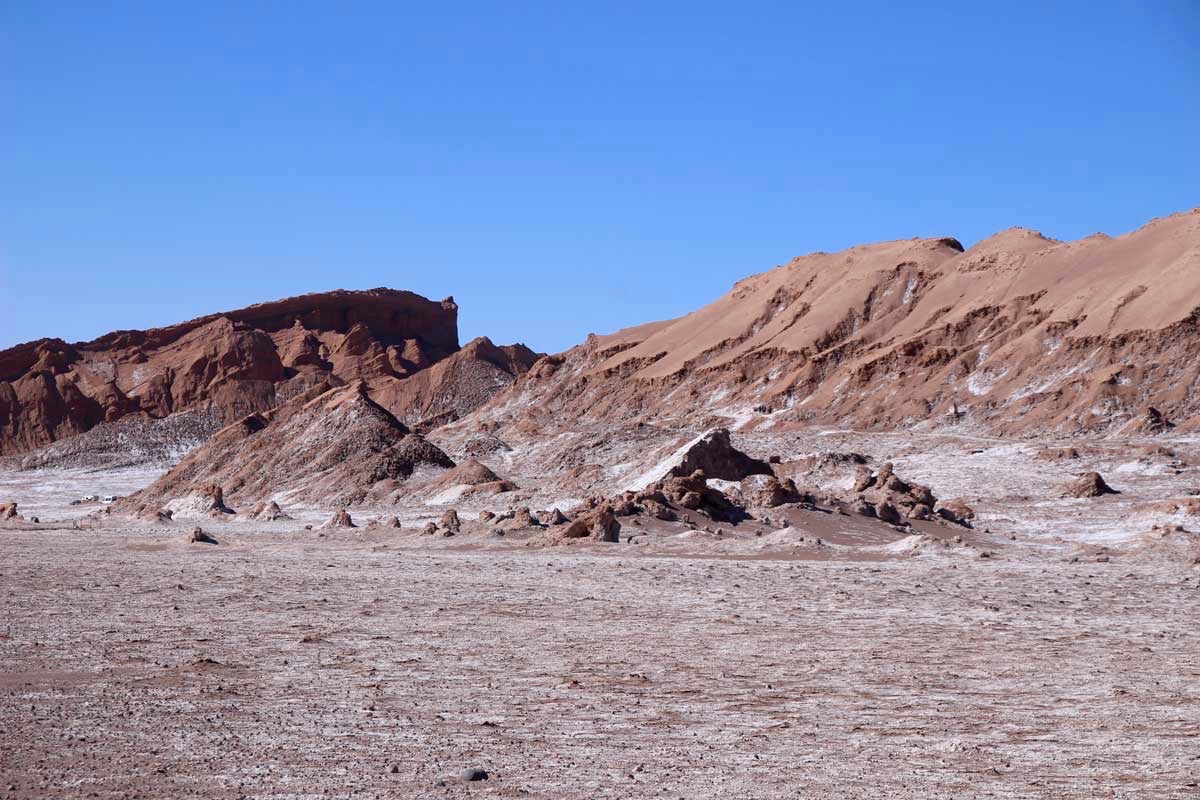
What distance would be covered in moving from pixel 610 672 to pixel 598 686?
67 centimetres

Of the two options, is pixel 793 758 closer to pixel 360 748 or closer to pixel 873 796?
pixel 873 796

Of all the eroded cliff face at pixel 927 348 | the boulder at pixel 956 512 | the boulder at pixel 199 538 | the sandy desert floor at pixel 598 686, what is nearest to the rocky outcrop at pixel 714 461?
the boulder at pixel 956 512

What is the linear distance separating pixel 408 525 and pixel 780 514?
7.98 meters

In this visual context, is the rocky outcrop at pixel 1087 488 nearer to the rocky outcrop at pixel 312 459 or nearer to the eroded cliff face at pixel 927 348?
the eroded cliff face at pixel 927 348

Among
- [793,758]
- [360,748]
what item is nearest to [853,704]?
[793,758]

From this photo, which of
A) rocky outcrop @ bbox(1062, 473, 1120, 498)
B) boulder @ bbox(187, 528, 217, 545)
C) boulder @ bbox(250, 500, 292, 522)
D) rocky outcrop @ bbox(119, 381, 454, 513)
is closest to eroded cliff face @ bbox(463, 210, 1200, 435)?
rocky outcrop @ bbox(1062, 473, 1120, 498)

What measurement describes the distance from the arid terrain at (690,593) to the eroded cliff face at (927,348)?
0.26 meters

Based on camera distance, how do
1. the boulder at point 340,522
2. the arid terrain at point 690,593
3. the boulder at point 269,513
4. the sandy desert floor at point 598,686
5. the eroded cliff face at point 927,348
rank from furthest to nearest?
the eroded cliff face at point 927,348 < the boulder at point 269,513 < the boulder at point 340,522 < the arid terrain at point 690,593 < the sandy desert floor at point 598,686

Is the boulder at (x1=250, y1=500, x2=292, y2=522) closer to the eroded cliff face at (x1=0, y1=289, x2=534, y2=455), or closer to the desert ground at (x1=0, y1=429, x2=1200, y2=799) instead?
the desert ground at (x1=0, y1=429, x2=1200, y2=799)

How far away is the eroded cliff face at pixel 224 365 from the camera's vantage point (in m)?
93.0

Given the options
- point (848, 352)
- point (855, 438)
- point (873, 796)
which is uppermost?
point (848, 352)

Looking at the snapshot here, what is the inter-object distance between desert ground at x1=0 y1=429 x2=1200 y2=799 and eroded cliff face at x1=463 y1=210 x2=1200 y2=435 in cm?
2985

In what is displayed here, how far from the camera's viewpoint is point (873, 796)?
24.3 feet

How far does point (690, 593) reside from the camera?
56.0 feet
